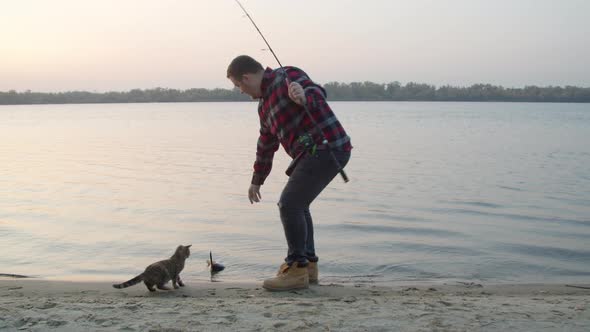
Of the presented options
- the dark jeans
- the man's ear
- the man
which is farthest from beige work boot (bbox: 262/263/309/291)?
the man's ear

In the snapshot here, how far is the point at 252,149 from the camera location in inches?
835

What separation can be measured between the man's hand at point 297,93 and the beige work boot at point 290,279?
139cm

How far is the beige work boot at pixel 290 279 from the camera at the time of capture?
4.91 meters

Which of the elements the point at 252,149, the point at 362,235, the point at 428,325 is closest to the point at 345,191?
the point at 362,235

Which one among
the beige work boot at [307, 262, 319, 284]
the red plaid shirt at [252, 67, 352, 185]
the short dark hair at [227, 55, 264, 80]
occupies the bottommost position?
the beige work boot at [307, 262, 319, 284]

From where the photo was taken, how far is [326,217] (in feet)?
30.6

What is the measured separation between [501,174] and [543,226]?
233 inches

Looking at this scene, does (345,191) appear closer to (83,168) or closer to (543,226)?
(543,226)

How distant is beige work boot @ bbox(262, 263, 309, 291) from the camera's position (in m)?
4.91

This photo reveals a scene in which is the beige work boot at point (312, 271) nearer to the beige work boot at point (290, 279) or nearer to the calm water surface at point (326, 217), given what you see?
the beige work boot at point (290, 279)

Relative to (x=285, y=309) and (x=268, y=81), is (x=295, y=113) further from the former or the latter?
(x=285, y=309)

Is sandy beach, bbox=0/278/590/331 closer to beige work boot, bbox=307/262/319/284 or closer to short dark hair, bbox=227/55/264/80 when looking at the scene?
beige work boot, bbox=307/262/319/284

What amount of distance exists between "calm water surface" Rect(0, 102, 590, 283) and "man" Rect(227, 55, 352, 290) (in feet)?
5.27

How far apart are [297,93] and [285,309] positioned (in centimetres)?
152
